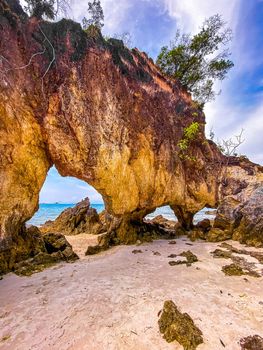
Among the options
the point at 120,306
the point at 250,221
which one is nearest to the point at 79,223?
the point at 250,221

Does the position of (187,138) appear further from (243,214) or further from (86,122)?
(86,122)

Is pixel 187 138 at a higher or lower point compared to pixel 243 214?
higher

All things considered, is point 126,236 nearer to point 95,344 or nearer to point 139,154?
point 139,154

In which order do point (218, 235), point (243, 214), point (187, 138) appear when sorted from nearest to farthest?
point (243, 214), point (218, 235), point (187, 138)

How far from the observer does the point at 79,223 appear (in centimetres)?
1812

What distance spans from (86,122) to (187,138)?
7.18m

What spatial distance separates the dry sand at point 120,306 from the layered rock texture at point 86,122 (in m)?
2.83

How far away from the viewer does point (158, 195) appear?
12109 mm

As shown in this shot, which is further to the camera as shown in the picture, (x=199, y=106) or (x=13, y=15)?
(x=199, y=106)

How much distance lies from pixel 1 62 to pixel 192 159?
35.4ft

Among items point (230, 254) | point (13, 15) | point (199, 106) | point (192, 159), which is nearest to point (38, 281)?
point (230, 254)

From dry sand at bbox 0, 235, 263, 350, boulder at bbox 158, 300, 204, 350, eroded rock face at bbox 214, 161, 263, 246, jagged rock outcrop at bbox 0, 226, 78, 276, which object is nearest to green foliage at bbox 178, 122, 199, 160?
eroded rock face at bbox 214, 161, 263, 246

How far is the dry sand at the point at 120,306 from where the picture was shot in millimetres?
3679

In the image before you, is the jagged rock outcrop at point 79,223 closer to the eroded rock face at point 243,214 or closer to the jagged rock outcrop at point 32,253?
the jagged rock outcrop at point 32,253
